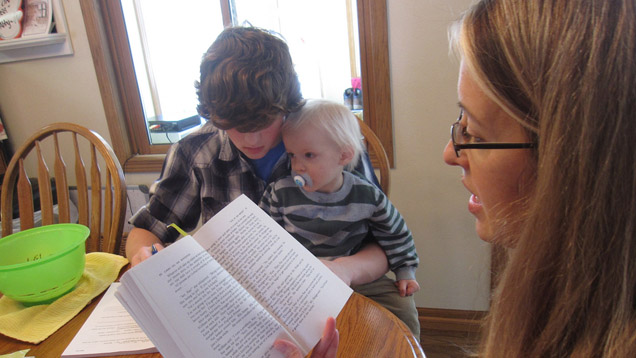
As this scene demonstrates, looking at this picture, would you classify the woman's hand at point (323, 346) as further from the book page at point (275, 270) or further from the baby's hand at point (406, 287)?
the baby's hand at point (406, 287)

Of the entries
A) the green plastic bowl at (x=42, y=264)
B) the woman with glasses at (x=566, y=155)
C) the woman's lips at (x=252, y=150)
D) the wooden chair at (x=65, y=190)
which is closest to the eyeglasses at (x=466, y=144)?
the woman with glasses at (x=566, y=155)

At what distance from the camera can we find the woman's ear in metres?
1.09

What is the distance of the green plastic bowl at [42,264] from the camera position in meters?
0.80

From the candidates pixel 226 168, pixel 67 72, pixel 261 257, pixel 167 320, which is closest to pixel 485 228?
pixel 261 257

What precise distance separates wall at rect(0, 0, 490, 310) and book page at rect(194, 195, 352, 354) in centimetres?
79

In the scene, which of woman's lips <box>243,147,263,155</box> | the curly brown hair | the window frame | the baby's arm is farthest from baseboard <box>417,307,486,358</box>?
the curly brown hair

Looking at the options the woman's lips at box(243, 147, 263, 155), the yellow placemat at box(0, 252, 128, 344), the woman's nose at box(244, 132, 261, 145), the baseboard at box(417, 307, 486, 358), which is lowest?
the baseboard at box(417, 307, 486, 358)

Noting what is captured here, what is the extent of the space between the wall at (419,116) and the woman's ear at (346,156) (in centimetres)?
58

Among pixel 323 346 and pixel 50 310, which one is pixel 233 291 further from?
pixel 50 310

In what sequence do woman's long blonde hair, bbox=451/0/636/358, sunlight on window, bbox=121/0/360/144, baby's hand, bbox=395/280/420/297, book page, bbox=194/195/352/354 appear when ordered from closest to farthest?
woman's long blonde hair, bbox=451/0/636/358 → book page, bbox=194/195/352/354 → baby's hand, bbox=395/280/420/297 → sunlight on window, bbox=121/0/360/144

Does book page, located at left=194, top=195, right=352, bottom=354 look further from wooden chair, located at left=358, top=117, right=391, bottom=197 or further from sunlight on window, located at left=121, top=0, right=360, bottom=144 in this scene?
sunlight on window, located at left=121, top=0, right=360, bottom=144

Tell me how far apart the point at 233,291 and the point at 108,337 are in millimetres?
332

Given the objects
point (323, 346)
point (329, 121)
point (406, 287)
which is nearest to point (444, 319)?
point (406, 287)

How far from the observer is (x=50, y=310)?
843 mm
